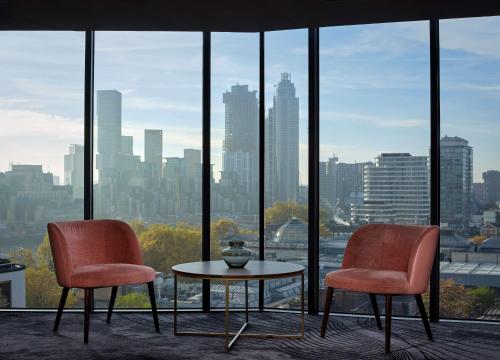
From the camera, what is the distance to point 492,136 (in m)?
5.07

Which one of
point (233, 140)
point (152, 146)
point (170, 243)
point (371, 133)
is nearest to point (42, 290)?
point (170, 243)

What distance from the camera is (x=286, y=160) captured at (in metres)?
5.50

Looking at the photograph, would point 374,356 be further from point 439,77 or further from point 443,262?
point 439,77

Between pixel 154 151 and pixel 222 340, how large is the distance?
188 centimetres

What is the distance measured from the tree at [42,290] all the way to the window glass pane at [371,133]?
2.24 m

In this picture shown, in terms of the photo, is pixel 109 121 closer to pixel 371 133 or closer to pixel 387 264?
pixel 371 133

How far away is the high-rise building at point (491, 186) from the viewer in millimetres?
4996

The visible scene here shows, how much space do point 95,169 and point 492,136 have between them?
327 centimetres

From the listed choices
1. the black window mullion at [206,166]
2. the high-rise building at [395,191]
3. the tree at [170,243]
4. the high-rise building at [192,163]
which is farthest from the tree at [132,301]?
the high-rise building at [395,191]

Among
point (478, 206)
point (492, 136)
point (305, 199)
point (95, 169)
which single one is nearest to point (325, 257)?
point (305, 199)

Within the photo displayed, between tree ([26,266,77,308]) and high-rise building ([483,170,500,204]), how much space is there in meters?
3.47

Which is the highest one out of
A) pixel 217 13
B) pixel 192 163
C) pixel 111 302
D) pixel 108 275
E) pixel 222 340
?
pixel 217 13

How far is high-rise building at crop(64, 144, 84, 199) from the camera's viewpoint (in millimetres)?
5500

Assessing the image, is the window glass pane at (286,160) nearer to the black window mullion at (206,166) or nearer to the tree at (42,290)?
the black window mullion at (206,166)
